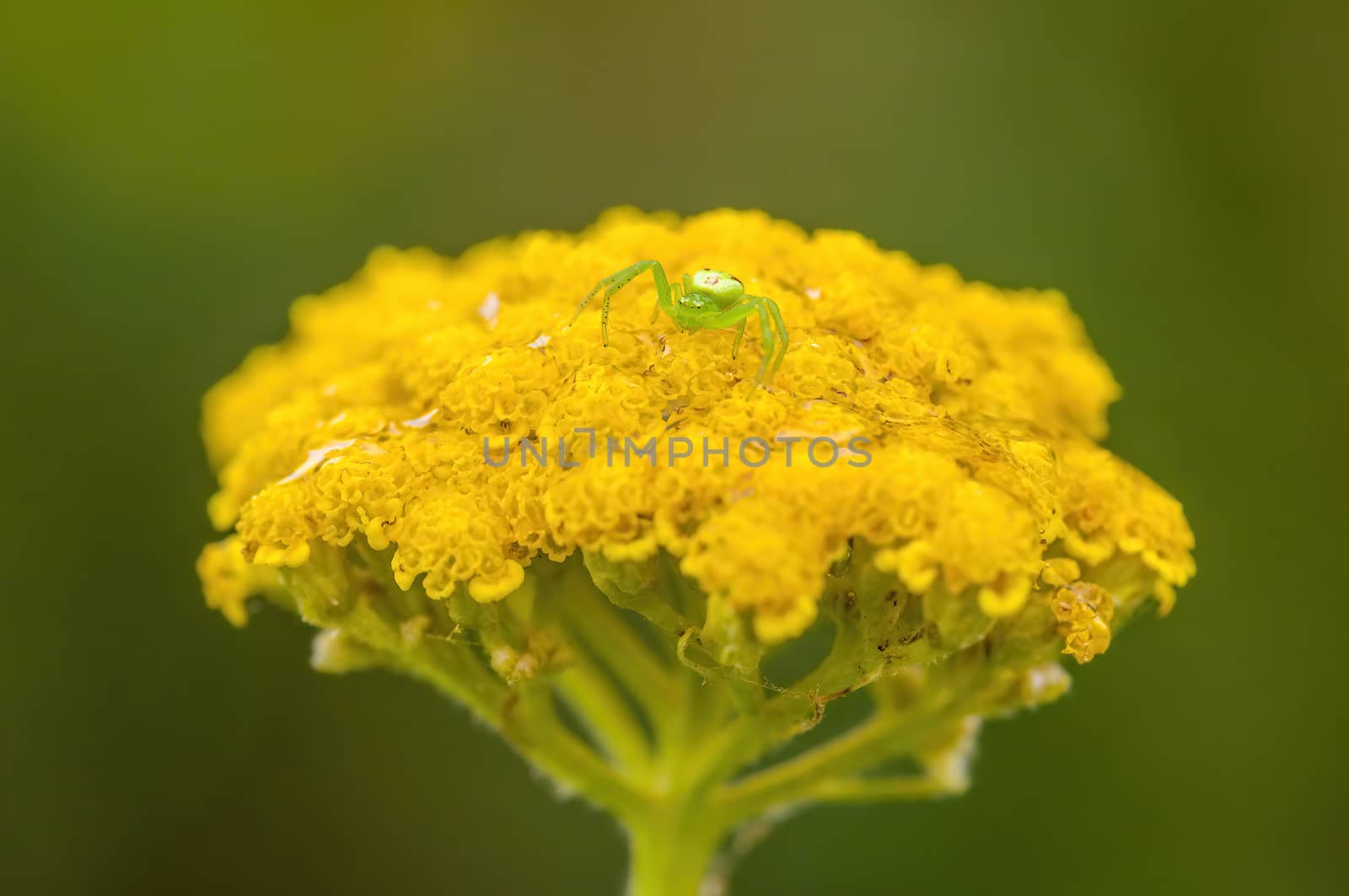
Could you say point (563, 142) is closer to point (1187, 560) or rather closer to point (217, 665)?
point (217, 665)

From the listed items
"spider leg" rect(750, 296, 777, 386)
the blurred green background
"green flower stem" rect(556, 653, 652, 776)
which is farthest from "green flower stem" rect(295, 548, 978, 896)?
the blurred green background

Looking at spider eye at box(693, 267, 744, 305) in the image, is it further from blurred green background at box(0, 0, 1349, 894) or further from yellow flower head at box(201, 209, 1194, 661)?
blurred green background at box(0, 0, 1349, 894)

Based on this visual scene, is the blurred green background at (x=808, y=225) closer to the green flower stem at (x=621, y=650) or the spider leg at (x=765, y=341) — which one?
the green flower stem at (x=621, y=650)

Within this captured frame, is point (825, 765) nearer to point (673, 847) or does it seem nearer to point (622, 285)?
point (673, 847)

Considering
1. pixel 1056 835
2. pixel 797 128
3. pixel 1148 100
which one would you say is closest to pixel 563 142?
pixel 797 128

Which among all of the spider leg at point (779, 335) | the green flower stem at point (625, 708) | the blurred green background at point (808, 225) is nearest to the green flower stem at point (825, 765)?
the green flower stem at point (625, 708)
